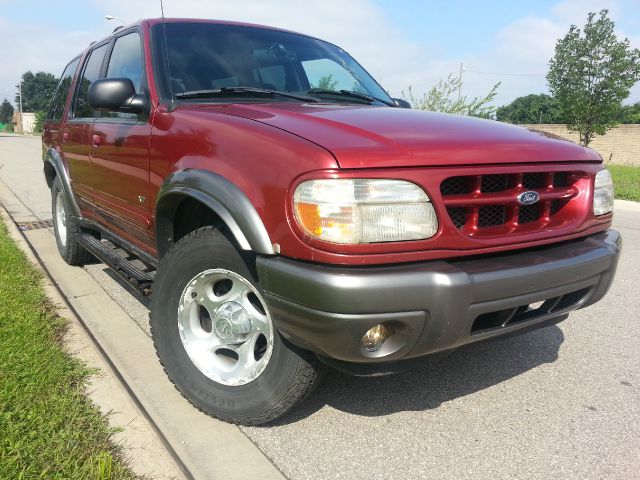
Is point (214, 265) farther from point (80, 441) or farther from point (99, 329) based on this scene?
point (99, 329)

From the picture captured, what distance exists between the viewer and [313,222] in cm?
200

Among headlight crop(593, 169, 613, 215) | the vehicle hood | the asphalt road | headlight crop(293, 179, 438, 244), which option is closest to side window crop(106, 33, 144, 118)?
Result: the vehicle hood

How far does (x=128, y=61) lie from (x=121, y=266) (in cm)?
130

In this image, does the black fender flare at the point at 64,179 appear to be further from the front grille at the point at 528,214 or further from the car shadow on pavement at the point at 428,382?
the front grille at the point at 528,214

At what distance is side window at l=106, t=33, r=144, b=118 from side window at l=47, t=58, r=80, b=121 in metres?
1.27

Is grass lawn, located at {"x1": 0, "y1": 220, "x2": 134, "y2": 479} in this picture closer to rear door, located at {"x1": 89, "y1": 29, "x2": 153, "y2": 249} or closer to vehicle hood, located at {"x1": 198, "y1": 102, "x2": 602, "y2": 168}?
rear door, located at {"x1": 89, "y1": 29, "x2": 153, "y2": 249}

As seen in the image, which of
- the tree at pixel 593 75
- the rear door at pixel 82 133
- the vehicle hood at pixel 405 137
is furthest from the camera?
the tree at pixel 593 75

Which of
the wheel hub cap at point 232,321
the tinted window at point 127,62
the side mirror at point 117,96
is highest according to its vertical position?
the tinted window at point 127,62

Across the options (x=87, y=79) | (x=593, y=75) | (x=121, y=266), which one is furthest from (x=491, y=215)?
(x=593, y=75)

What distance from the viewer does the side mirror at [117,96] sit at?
2867 millimetres

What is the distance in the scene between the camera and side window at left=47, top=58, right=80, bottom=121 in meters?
5.00

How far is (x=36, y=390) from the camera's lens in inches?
104

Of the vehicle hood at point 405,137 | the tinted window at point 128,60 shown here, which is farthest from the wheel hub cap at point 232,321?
the tinted window at point 128,60

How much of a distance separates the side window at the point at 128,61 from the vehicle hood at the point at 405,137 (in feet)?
2.58
